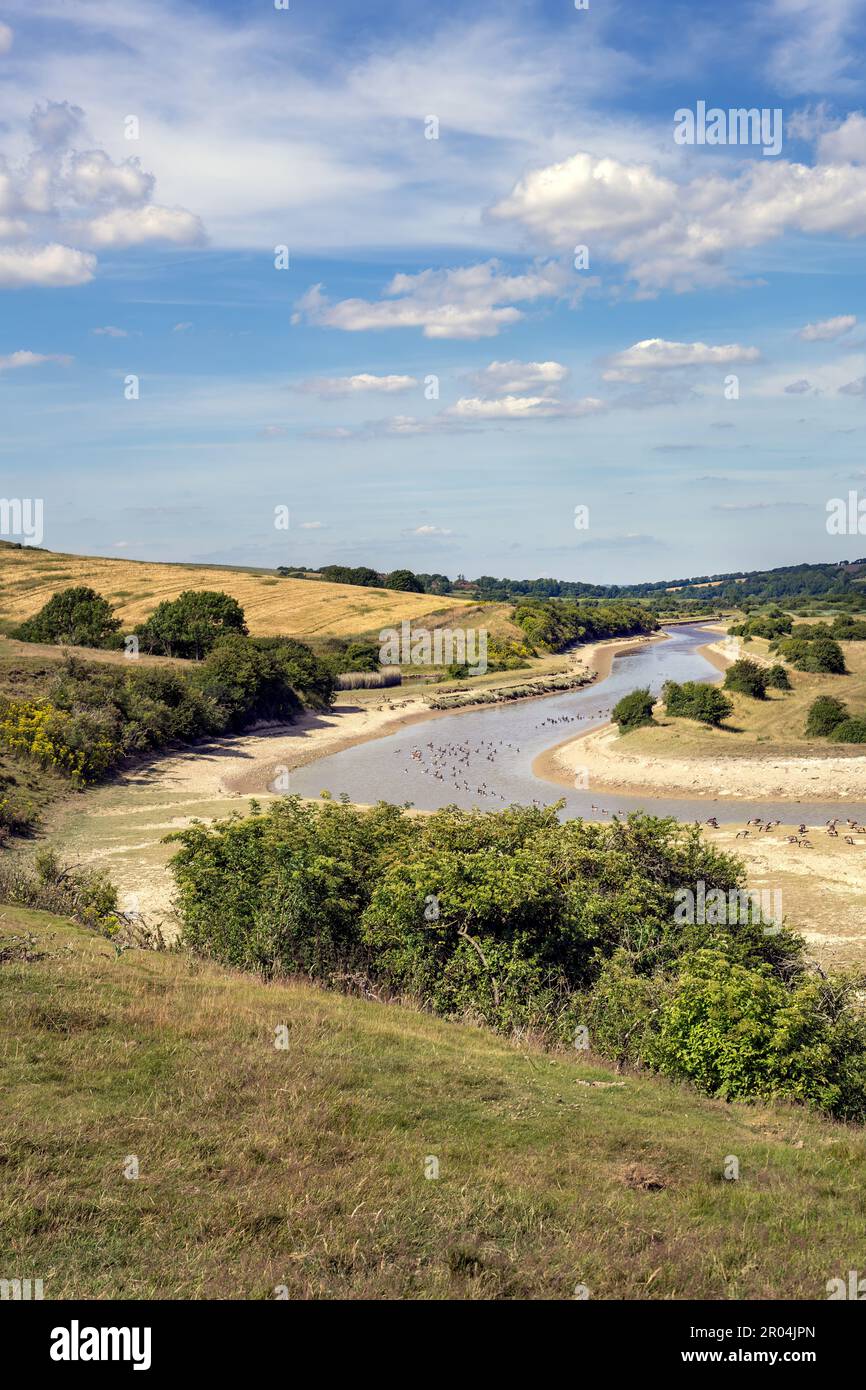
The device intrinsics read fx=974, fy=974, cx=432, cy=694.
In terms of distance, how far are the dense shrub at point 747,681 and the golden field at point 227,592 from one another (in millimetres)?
53023

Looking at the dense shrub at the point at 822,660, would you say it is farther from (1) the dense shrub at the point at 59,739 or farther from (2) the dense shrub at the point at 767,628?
(1) the dense shrub at the point at 59,739

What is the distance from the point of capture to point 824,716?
194ft

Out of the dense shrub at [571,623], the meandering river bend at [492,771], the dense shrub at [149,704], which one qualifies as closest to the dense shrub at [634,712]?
the meandering river bend at [492,771]

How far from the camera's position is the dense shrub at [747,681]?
67500mm

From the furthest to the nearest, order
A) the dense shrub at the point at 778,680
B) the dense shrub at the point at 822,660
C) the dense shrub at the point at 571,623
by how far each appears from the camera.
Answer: the dense shrub at the point at 571,623
the dense shrub at the point at 822,660
the dense shrub at the point at 778,680

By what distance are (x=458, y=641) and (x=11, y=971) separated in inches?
4073

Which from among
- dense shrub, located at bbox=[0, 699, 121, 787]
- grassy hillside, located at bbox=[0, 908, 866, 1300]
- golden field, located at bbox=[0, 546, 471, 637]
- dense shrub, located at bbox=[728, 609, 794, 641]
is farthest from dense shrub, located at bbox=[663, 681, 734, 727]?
dense shrub, located at bbox=[728, 609, 794, 641]

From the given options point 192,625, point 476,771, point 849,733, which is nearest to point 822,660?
point 849,733

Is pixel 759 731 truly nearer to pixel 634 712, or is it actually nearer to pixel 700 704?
pixel 700 704

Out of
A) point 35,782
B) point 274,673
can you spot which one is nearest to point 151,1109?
point 35,782

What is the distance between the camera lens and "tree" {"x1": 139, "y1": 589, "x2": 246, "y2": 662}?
84062mm

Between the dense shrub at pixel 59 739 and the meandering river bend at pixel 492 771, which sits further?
the meandering river bend at pixel 492 771

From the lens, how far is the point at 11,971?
1411 cm
